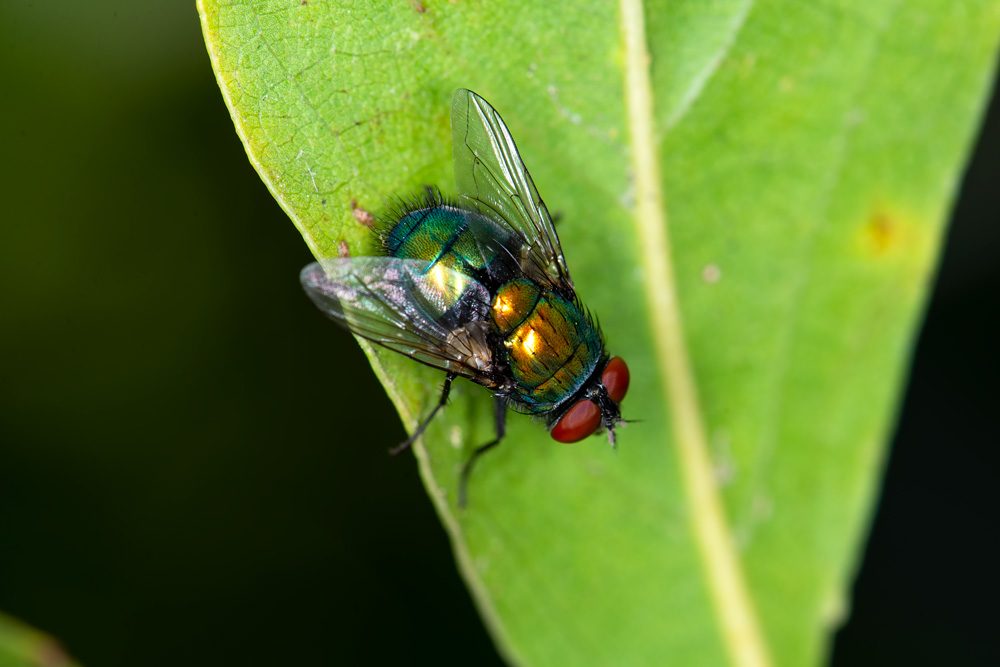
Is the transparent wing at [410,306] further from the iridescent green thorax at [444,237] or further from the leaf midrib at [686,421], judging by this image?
the leaf midrib at [686,421]

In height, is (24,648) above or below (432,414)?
above

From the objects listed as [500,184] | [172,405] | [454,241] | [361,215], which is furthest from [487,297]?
[172,405]

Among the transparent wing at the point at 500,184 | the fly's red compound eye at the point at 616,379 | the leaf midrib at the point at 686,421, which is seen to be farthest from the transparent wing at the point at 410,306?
the leaf midrib at the point at 686,421

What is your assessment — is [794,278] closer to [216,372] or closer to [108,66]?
[216,372]

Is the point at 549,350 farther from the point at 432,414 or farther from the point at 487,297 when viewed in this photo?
the point at 432,414

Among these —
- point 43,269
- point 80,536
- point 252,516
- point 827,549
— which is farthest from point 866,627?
point 43,269

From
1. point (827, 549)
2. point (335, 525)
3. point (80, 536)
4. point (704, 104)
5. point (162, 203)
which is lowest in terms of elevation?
point (827, 549)
